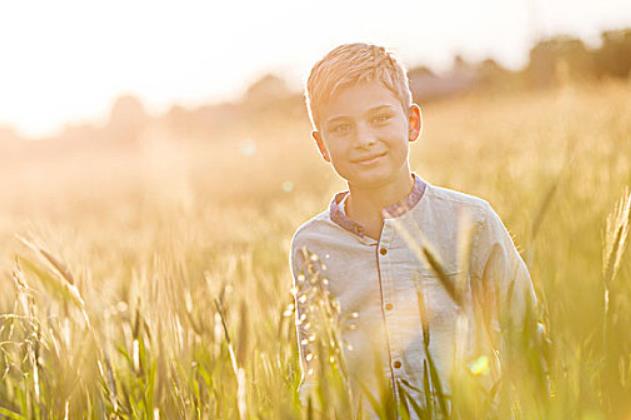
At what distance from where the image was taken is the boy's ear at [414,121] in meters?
1.48

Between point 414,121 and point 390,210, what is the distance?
0.65 feet

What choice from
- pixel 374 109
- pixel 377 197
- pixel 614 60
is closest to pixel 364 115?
pixel 374 109

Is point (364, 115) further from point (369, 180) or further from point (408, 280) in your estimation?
point (408, 280)

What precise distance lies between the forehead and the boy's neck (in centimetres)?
14

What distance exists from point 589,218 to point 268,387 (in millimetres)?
1448

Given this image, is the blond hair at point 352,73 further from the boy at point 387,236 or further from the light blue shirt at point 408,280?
the light blue shirt at point 408,280

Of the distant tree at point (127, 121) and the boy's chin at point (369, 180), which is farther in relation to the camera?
the distant tree at point (127, 121)

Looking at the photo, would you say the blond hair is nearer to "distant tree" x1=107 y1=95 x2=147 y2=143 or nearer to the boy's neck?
the boy's neck

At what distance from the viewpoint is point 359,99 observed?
1.39 meters

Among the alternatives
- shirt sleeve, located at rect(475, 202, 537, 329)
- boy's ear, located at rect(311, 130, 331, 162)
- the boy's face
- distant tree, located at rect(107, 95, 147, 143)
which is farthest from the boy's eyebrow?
distant tree, located at rect(107, 95, 147, 143)

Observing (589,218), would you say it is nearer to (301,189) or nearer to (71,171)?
(301,189)

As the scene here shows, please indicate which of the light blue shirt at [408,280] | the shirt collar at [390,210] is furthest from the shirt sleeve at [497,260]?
the shirt collar at [390,210]

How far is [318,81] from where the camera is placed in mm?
1454

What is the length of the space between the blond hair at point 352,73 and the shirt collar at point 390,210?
159 mm
